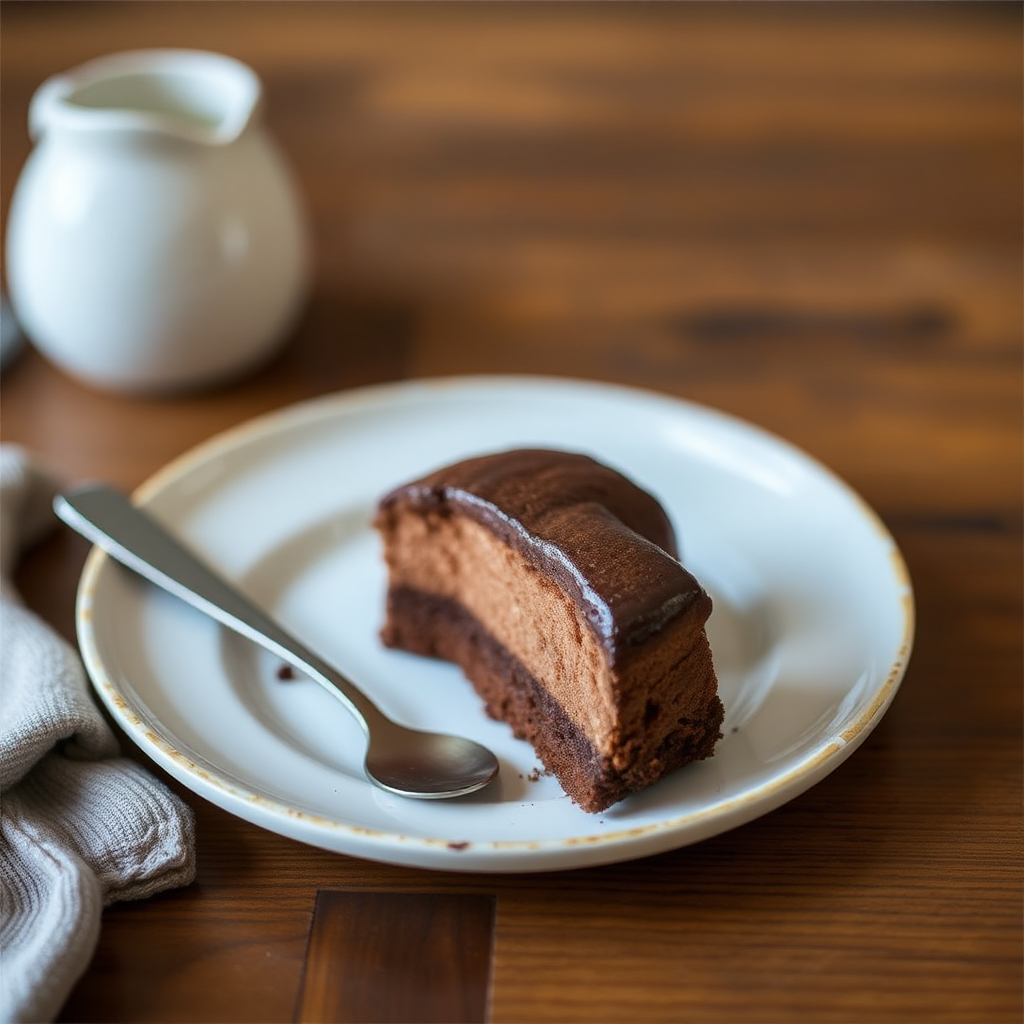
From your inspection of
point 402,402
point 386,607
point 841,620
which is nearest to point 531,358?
point 402,402

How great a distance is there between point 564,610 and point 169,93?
4.31ft

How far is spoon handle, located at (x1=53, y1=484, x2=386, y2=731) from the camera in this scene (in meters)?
1.54

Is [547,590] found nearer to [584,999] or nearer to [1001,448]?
[584,999]

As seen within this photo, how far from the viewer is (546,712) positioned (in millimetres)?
1480

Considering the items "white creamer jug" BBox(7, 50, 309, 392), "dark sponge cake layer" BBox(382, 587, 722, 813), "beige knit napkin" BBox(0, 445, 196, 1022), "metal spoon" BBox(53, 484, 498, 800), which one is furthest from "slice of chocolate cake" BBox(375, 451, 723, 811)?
"white creamer jug" BBox(7, 50, 309, 392)

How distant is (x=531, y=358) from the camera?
2.34m

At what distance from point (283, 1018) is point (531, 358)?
1.40 m

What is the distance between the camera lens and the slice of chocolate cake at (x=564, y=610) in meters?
1.32

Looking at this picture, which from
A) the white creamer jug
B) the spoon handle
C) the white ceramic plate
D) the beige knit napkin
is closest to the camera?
the beige knit napkin

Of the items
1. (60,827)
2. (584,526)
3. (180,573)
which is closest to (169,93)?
(180,573)

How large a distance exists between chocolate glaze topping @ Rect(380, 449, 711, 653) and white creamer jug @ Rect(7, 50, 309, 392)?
2.20 ft

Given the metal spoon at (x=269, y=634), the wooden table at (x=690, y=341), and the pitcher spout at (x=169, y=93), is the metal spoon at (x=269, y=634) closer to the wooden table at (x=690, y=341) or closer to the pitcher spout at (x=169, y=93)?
the wooden table at (x=690, y=341)

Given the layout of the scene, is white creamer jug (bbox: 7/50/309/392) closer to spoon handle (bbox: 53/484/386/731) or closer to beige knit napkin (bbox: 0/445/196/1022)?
spoon handle (bbox: 53/484/386/731)

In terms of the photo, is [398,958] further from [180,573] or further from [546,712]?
[180,573]
